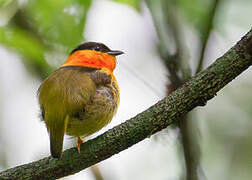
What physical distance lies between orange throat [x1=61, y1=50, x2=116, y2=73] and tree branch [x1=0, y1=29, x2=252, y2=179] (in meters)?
1.36

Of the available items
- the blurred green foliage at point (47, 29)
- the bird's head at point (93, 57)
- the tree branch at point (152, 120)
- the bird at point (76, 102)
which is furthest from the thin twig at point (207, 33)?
the bird's head at point (93, 57)

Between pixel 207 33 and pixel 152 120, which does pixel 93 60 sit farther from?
pixel 207 33

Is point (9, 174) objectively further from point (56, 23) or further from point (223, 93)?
point (223, 93)

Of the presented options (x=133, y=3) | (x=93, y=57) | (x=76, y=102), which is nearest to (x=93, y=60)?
(x=93, y=57)

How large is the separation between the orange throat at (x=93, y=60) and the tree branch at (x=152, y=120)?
1360 mm

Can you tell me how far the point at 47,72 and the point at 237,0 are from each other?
229 centimetres

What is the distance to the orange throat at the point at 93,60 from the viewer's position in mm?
4645

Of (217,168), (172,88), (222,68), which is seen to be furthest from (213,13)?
(217,168)

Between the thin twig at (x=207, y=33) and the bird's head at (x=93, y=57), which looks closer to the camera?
the thin twig at (x=207, y=33)

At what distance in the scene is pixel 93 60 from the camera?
4.70 metres

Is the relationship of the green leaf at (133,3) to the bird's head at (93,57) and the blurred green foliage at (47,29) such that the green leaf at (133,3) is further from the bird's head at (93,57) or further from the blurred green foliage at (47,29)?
the bird's head at (93,57)

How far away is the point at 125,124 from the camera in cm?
323

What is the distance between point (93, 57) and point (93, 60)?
0.17 feet

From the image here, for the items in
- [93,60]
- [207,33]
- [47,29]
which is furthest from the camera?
[93,60]
